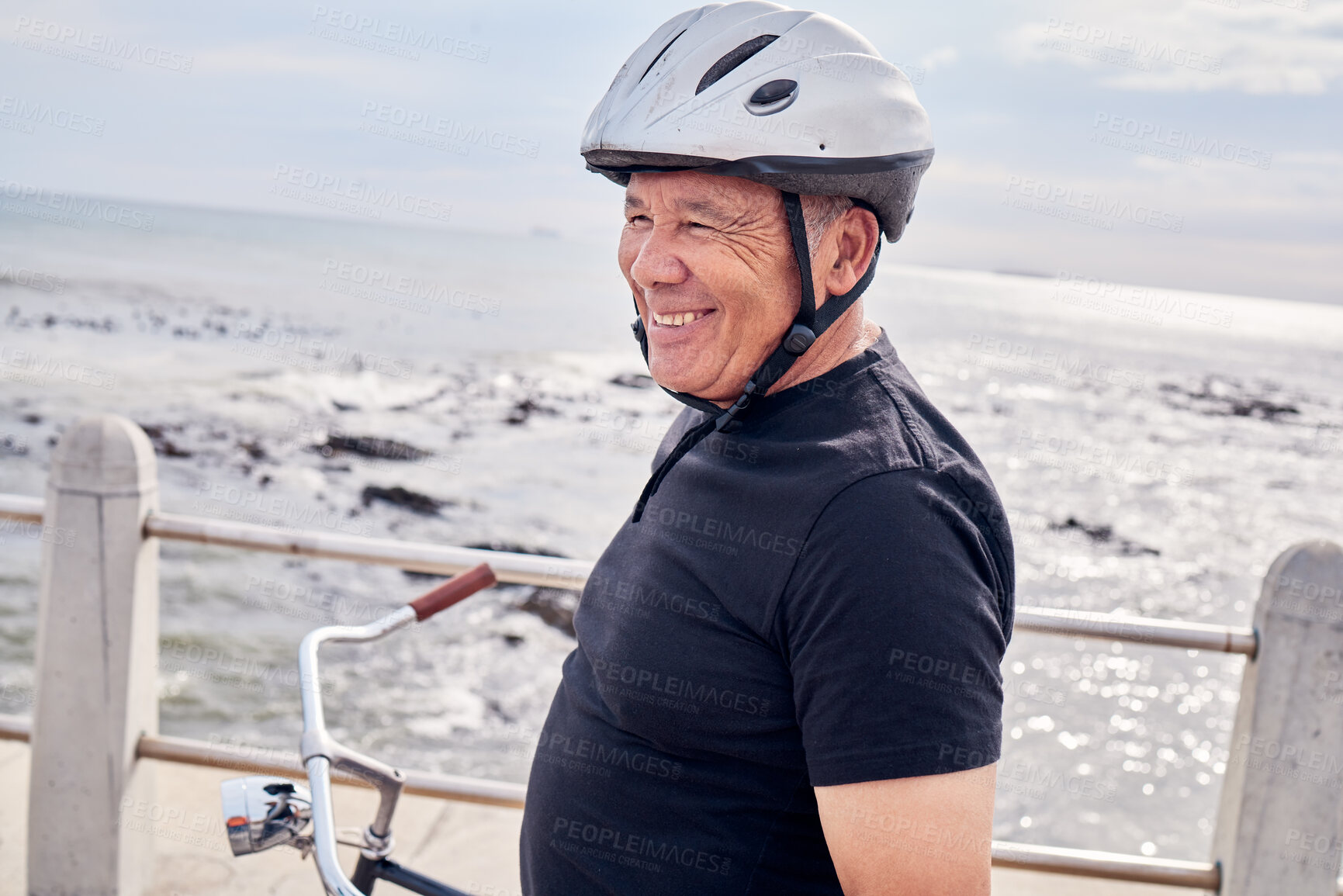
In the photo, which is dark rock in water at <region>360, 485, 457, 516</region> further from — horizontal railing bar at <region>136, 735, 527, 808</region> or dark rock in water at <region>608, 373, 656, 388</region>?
dark rock in water at <region>608, 373, 656, 388</region>

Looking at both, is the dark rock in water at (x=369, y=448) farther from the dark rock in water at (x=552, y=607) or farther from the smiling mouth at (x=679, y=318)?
the smiling mouth at (x=679, y=318)

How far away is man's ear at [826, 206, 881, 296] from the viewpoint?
156 centimetres

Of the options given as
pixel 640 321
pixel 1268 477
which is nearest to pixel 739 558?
pixel 640 321

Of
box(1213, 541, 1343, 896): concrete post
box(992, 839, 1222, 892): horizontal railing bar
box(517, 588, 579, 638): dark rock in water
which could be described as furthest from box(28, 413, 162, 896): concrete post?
box(517, 588, 579, 638): dark rock in water

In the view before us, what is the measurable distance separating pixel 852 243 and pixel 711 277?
0.25m

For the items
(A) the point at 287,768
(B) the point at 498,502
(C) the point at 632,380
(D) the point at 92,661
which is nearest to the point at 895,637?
(A) the point at 287,768

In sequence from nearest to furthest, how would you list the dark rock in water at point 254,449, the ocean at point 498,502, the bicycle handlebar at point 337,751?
the bicycle handlebar at point 337,751 < the ocean at point 498,502 < the dark rock in water at point 254,449

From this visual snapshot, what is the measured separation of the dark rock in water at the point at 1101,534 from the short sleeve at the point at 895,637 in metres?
17.1

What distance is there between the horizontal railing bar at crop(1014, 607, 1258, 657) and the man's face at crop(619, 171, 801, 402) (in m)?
1.40

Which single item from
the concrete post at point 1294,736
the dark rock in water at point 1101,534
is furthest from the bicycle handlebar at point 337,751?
the dark rock in water at point 1101,534

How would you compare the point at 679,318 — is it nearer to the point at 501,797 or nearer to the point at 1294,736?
the point at 501,797

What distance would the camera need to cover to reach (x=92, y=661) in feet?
9.75

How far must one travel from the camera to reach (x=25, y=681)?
8.37 m

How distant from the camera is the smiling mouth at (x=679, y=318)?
61.6 inches
